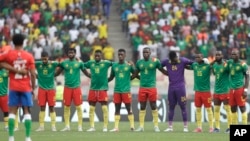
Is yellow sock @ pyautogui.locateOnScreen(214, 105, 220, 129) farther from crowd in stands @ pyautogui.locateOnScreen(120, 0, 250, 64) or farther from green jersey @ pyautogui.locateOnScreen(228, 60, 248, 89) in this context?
crowd in stands @ pyautogui.locateOnScreen(120, 0, 250, 64)

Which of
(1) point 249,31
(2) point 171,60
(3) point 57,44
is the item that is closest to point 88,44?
(3) point 57,44

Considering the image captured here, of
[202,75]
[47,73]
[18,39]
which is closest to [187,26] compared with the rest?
[202,75]

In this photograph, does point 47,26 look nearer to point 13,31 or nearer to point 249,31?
point 13,31

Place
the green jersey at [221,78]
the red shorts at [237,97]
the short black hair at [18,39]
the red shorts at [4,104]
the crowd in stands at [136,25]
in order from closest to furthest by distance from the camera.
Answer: the short black hair at [18,39] → the red shorts at [237,97] → the red shorts at [4,104] → the green jersey at [221,78] → the crowd in stands at [136,25]

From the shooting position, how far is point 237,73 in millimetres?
29562

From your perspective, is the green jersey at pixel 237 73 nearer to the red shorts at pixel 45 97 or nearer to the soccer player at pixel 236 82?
the soccer player at pixel 236 82

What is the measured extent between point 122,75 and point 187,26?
51.9ft

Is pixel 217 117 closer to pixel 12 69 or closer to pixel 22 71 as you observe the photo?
pixel 22 71

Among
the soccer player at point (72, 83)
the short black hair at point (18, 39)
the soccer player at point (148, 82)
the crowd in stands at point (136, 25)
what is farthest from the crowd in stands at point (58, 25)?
the short black hair at point (18, 39)

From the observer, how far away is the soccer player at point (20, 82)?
23.9 meters

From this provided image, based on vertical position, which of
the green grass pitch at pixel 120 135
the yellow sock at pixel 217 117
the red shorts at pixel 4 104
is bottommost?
the green grass pitch at pixel 120 135

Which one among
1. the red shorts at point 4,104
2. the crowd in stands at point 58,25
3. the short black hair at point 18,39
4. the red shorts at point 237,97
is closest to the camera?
the short black hair at point 18,39

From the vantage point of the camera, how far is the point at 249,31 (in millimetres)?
46062

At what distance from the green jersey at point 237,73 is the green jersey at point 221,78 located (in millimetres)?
552
